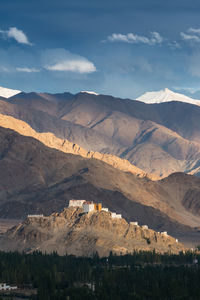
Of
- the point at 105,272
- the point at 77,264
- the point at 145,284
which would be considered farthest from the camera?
the point at 77,264

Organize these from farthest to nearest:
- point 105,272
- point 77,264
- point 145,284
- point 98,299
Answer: point 77,264 → point 105,272 → point 145,284 → point 98,299

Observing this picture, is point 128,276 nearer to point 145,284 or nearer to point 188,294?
point 145,284

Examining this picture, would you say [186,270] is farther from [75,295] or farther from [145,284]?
[75,295]

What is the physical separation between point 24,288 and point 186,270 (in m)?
35.1

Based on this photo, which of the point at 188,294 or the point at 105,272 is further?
the point at 105,272

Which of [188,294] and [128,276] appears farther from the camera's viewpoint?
[128,276]

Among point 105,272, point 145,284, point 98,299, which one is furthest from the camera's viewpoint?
point 105,272

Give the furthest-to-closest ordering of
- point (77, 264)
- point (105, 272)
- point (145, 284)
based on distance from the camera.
Result: point (77, 264) < point (105, 272) < point (145, 284)

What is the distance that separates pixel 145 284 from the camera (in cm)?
16450

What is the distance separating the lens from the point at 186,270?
18012cm

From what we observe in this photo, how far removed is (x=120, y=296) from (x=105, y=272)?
27.2 metres

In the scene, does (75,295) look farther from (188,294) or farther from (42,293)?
(188,294)

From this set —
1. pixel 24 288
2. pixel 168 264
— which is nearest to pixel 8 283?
pixel 24 288

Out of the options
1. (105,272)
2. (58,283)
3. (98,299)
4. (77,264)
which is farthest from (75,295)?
(77,264)
